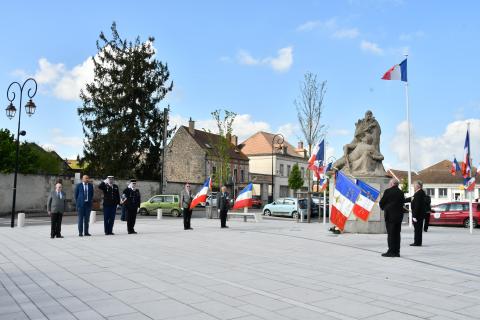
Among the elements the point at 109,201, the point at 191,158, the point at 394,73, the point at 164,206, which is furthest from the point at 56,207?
the point at 191,158

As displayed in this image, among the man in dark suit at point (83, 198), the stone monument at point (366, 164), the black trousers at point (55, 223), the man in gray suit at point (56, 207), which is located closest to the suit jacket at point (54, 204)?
the man in gray suit at point (56, 207)

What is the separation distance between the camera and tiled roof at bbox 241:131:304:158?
77.5 m

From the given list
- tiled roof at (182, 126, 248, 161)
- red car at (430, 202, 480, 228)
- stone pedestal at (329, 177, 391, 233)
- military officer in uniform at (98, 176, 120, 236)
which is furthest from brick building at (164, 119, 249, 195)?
military officer in uniform at (98, 176, 120, 236)

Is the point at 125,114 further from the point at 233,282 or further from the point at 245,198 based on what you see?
the point at 233,282

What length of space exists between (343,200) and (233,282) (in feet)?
22.0

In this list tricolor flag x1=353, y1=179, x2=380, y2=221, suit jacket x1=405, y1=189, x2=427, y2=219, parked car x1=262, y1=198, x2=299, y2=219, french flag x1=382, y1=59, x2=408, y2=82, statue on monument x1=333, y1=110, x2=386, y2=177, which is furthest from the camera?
parked car x1=262, y1=198, x2=299, y2=219

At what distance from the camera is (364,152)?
60.3 feet

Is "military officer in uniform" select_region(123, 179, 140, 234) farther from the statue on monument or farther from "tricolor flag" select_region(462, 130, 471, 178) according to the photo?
"tricolor flag" select_region(462, 130, 471, 178)

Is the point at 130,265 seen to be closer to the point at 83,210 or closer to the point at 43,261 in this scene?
the point at 43,261

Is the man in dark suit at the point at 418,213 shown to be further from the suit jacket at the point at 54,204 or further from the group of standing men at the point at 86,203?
the suit jacket at the point at 54,204

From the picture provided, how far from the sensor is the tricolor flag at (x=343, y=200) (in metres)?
13.5

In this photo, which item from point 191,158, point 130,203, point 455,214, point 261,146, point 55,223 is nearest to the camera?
point 55,223

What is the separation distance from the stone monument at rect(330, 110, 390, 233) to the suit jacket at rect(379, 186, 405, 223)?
588cm

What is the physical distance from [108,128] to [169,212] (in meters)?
14.8
